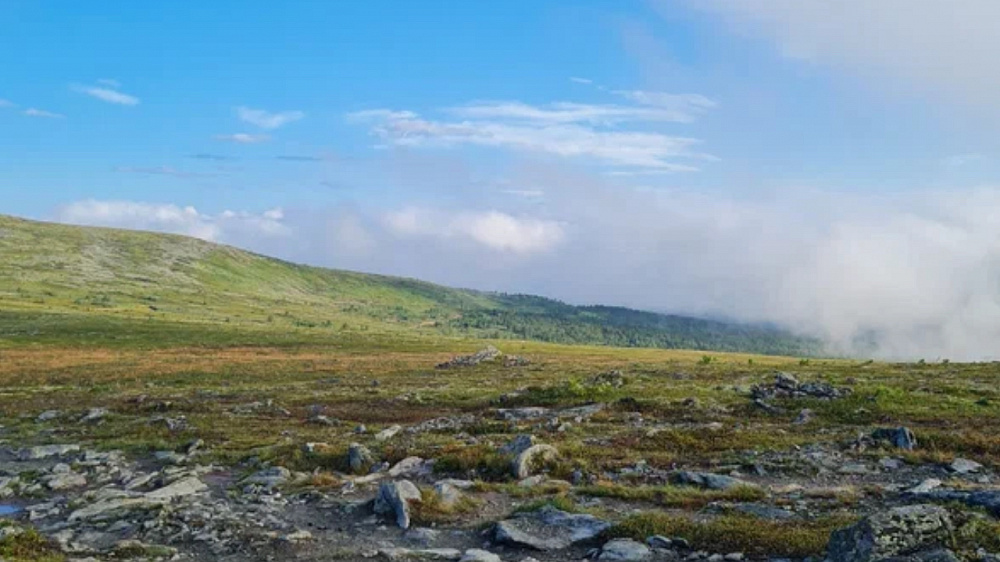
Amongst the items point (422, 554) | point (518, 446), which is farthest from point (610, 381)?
point (422, 554)

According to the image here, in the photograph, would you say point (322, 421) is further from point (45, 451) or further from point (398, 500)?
point (398, 500)

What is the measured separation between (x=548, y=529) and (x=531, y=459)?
6.33 meters

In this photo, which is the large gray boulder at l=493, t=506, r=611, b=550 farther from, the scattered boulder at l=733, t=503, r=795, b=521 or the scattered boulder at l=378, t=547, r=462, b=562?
the scattered boulder at l=733, t=503, r=795, b=521

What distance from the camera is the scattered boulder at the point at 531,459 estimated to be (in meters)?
22.2

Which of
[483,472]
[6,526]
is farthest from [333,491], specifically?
[6,526]

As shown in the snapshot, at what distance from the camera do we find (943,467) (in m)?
22.5

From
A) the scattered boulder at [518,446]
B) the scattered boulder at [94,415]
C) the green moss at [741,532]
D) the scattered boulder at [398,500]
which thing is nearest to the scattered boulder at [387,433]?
the scattered boulder at [518,446]

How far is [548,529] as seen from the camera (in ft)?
54.7

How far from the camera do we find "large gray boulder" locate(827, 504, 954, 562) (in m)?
11.9

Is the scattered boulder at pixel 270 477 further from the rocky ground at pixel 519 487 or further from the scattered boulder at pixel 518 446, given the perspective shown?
the scattered boulder at pixel 518 446

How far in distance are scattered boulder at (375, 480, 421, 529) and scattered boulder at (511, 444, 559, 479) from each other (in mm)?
3950

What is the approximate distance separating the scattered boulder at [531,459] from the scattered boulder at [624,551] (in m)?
7.01

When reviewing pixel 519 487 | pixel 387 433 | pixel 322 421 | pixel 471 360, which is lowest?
pixel 322 421

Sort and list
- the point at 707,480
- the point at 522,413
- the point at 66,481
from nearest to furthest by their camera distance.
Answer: the point at 707,480, the point at 66,481, the point at 522,413
